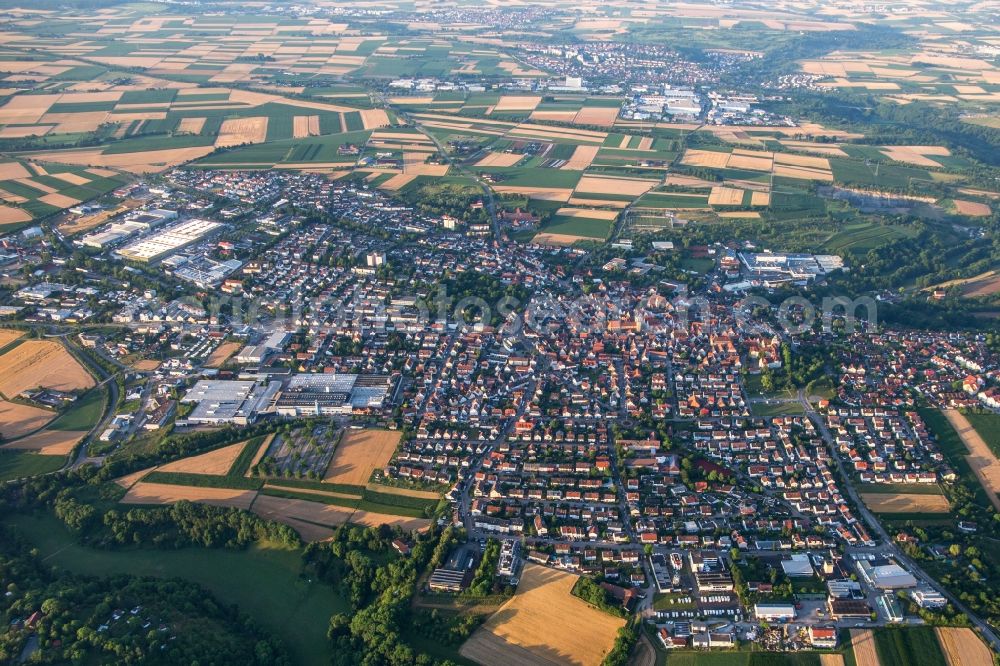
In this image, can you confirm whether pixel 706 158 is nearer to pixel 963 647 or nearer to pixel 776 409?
pixel 776 409

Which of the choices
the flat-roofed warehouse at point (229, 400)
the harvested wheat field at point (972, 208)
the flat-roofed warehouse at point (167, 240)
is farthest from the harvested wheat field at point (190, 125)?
the harvested wheat field at point (972, 208)

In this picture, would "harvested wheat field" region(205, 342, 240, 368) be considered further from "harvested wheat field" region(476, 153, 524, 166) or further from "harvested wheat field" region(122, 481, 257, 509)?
"harvested wheat field" region(476, 153, 524, 166)

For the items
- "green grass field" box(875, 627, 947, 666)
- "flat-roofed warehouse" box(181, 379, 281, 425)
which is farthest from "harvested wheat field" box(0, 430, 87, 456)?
"green grass field" box(875, 627, 947, 666)

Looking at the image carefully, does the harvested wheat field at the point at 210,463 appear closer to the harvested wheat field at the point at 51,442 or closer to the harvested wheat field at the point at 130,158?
the harvested wheat field at the point at 51,442

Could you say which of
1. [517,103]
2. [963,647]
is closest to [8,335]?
[963,647]

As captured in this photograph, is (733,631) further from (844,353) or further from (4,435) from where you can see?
(4,435)

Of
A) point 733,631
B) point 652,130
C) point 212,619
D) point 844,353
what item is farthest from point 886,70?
point 212,619
